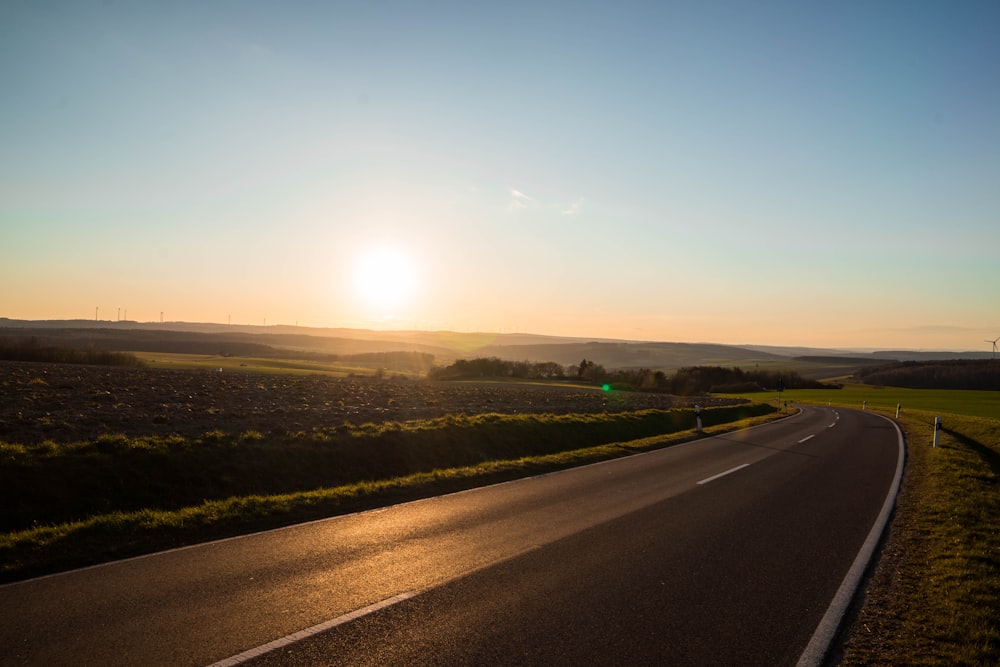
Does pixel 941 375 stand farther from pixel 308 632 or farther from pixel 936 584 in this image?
pixel 308 632

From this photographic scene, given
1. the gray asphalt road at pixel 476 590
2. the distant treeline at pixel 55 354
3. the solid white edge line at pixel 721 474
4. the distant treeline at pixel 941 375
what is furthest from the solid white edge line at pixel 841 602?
the distant treeline at pixel 941 375

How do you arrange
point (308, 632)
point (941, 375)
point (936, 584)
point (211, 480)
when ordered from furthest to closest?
1. point (941, 375)
2. point (211, 480)
3. point (936, 584)
4. point (308, 632)

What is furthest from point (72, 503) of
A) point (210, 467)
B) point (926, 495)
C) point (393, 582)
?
point (926, 495)

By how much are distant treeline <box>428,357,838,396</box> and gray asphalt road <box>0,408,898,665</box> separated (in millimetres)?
81418

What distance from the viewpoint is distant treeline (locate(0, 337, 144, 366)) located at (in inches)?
2373

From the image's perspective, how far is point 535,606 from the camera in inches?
233

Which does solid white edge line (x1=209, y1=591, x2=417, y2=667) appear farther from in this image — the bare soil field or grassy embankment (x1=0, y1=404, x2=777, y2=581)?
the bare soil field

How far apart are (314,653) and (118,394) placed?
95.3 feet

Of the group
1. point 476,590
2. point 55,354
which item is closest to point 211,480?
point 476,590

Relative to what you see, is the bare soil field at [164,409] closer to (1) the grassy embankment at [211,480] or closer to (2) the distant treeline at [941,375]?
(1) the grassy embankment at [211,480]

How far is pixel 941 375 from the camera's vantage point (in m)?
105

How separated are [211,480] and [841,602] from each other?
11.4 m

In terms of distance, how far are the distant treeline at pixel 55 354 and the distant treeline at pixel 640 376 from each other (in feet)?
135

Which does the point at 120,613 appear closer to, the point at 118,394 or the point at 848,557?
the point at 848,557
